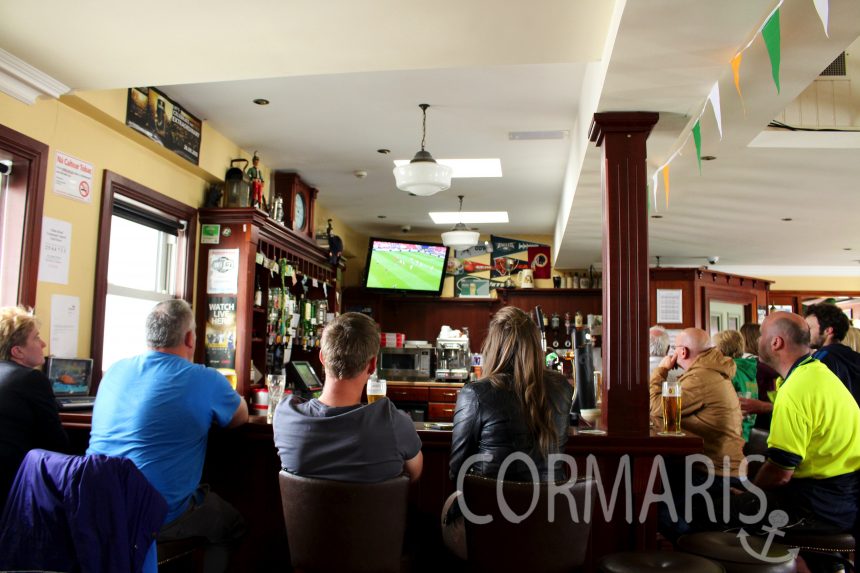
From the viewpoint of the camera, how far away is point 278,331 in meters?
6.18

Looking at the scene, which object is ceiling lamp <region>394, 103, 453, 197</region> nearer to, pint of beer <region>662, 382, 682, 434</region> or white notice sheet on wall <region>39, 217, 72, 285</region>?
white notice sheet on wall <region>39, 217, 72, 285</region>

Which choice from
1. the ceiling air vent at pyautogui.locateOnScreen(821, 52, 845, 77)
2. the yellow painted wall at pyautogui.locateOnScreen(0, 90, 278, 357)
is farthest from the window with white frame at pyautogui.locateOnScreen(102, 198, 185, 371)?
the ceiling air vent at pyautogui.locateOnScreen(821, 52, 845, 77)

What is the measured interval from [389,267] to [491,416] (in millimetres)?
6087

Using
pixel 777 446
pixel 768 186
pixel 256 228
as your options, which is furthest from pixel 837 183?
pixel 256 228

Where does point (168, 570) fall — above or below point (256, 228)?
below

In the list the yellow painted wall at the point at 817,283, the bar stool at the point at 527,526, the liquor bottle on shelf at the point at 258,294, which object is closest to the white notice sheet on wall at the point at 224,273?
the liquor bottle on shelf at the point at 258,294

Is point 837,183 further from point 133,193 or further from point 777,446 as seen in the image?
point 133,193

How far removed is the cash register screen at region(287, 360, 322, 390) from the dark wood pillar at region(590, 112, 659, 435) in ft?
6.10

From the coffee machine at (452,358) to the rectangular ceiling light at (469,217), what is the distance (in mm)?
1561

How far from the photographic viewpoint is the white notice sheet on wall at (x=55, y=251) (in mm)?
3629

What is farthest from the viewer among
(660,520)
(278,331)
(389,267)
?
(389,267)

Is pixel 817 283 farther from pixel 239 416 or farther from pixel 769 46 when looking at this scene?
pixel 239 416

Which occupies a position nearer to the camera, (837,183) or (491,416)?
(491,416)

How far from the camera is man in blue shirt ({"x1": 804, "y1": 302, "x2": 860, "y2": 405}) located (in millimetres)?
3383
